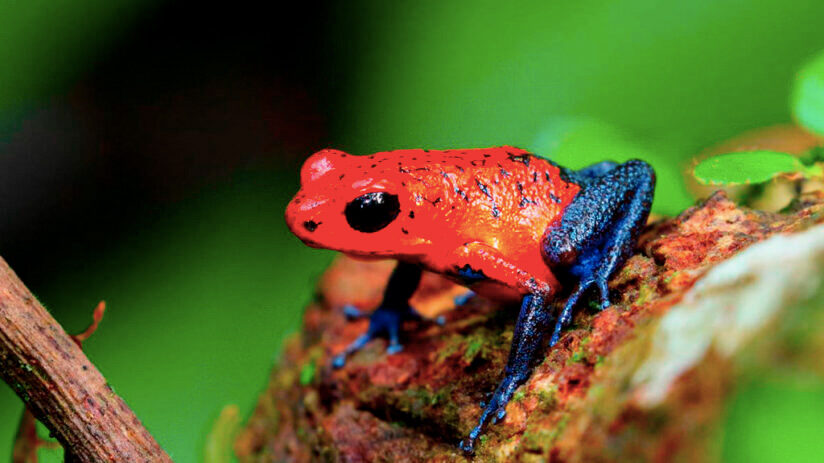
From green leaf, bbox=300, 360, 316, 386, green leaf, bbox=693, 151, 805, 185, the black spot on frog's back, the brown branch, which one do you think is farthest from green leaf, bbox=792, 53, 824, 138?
the brown branch

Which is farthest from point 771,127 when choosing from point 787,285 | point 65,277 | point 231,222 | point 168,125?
point 65,277

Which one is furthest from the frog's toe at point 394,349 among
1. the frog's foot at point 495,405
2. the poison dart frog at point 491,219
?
the frog's foot at point 495,405

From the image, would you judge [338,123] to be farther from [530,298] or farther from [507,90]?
[530,298]

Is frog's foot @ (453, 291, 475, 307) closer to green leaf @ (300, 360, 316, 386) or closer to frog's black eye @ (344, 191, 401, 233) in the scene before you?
green leaf @ (300, 360, 316, 386)

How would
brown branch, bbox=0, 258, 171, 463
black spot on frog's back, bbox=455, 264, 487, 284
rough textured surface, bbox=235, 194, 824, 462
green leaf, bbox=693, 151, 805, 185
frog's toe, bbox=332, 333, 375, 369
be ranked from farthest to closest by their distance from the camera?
frog's toe, bbox=332, 333, 375, 369, black spot on frog's back, bbox=455, 264, 487, 284, green leaf, bbox=693, 151, 805, 185, brown branch, bbox=0, 258, 171, 463, rough textured surface, bbox=235, 194, 824, 462

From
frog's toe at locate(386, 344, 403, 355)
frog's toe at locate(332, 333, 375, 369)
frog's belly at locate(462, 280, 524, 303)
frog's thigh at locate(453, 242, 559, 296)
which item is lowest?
frog's toe at locate(332, 333, 375, 369)

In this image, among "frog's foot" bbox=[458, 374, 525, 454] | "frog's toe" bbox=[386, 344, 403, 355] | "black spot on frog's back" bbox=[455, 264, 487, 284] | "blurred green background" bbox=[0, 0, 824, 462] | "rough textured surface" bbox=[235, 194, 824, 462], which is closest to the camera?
"rough textured surface" bbox=[235, 194, 824, 462]

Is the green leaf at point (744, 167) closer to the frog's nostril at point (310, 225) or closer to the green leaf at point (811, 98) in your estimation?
the green leaf at point (811, 98)
